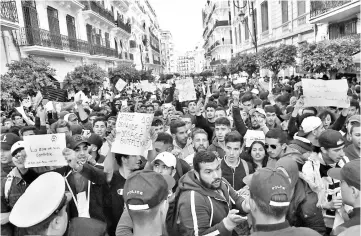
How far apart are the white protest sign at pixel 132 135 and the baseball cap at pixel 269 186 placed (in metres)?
1.52

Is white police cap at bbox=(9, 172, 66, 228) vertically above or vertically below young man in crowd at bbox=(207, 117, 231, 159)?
above

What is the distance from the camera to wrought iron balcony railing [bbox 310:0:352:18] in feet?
55.3

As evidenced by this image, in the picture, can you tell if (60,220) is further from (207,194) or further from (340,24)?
(340,24)

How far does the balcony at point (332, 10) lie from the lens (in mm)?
15497

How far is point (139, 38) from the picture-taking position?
5547 centimetres

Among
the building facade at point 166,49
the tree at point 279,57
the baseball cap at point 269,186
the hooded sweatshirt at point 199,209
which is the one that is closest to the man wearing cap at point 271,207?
the baseball cap at point 269,186

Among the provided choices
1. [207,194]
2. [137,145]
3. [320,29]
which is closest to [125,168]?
[137,145]

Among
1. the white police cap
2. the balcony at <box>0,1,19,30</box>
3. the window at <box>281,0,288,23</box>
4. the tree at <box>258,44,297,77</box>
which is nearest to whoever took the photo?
the white police cap

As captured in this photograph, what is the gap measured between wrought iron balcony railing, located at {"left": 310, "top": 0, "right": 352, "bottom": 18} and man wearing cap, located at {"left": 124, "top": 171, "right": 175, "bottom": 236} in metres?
17.4

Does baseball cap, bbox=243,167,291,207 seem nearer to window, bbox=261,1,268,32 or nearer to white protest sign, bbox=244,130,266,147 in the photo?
white protest sign, bbox=244,130,266,147

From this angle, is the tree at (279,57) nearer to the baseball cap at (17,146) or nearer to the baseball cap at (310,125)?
the baseball cap at (310,125)

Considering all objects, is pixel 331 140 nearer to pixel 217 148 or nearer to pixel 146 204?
pixel 217 148

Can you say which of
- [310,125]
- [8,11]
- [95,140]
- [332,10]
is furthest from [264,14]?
[95,140]

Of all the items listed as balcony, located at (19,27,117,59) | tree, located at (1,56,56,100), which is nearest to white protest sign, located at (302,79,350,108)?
tree, located at (1,56,56,100)
